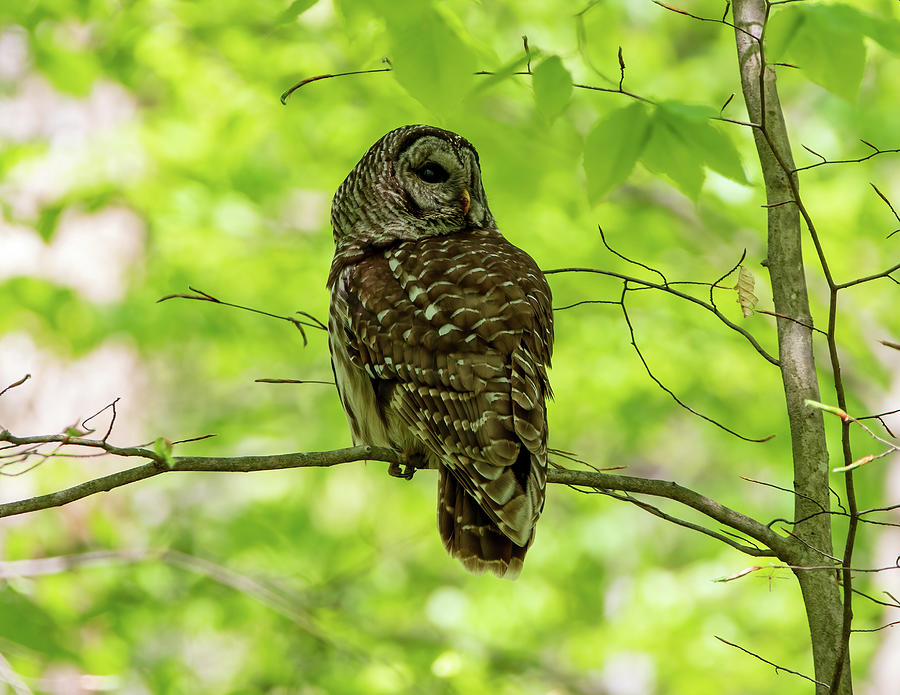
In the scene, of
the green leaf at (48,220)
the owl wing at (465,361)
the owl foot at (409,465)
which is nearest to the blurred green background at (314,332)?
the green leaf at (48,220)

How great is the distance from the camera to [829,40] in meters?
2.04

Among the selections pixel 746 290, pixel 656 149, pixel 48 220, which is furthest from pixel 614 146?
pixel 48 220

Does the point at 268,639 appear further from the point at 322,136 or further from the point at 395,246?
the point at 395,246

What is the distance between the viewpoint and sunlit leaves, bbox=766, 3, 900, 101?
1966mm

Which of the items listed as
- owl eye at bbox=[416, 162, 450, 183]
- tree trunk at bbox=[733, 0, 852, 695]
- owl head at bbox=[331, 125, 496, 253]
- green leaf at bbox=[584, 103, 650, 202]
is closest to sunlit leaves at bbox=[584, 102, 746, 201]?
green leaf at bbox=[584, 103, 650, 202]

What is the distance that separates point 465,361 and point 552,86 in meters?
0.84

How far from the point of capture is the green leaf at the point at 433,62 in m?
2.15

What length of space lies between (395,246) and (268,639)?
152 inches

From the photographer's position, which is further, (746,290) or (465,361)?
(465,361)

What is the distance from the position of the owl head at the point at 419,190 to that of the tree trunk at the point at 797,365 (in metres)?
1.45

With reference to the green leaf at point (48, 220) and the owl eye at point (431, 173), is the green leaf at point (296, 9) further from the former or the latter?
the green leaf at point (48, 220)

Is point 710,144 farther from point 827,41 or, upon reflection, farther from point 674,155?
point 827,41

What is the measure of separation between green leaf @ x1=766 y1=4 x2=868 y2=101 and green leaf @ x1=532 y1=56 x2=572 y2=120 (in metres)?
0.48

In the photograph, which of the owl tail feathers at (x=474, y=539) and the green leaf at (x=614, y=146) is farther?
the owl tail feathers at (x=474, y=539)
